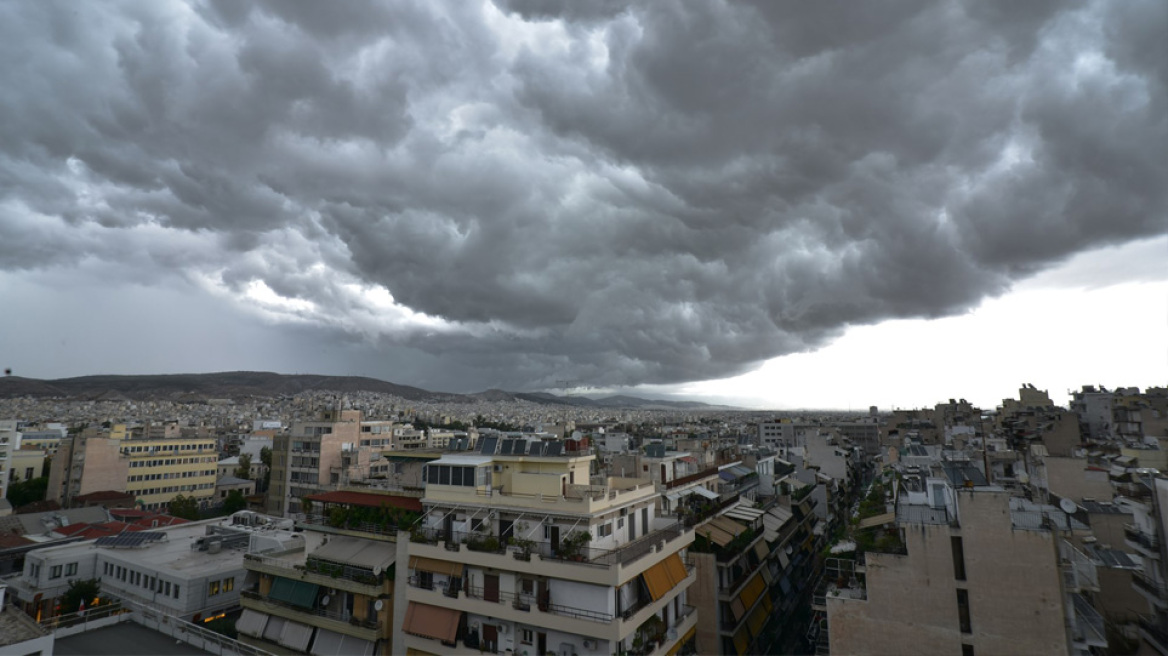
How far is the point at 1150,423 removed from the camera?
67125mm

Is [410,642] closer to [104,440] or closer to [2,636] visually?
[2,636]

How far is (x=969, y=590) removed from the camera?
1938 centimetres

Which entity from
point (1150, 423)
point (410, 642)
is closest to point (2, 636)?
point (410, 642)

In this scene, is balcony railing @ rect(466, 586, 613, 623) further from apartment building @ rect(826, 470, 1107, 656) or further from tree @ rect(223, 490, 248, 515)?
tree @ rect(223, 490, 248, 515)

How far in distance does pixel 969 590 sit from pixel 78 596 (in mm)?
51856

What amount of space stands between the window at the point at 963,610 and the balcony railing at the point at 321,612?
24684mm

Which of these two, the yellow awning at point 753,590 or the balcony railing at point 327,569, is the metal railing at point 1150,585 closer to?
the yellow awning at point 753,590

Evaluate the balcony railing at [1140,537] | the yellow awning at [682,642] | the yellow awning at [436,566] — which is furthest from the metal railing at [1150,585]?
the yellow awning at [436,566]

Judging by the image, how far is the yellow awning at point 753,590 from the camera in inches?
1294

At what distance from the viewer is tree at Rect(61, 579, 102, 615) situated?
37.0 metres

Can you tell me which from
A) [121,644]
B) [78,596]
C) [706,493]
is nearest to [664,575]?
[706,493]

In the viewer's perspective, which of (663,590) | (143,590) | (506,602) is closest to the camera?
(506,602)

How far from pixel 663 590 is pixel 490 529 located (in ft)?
27.4

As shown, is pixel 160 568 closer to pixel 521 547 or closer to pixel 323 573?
pixel 323 573
